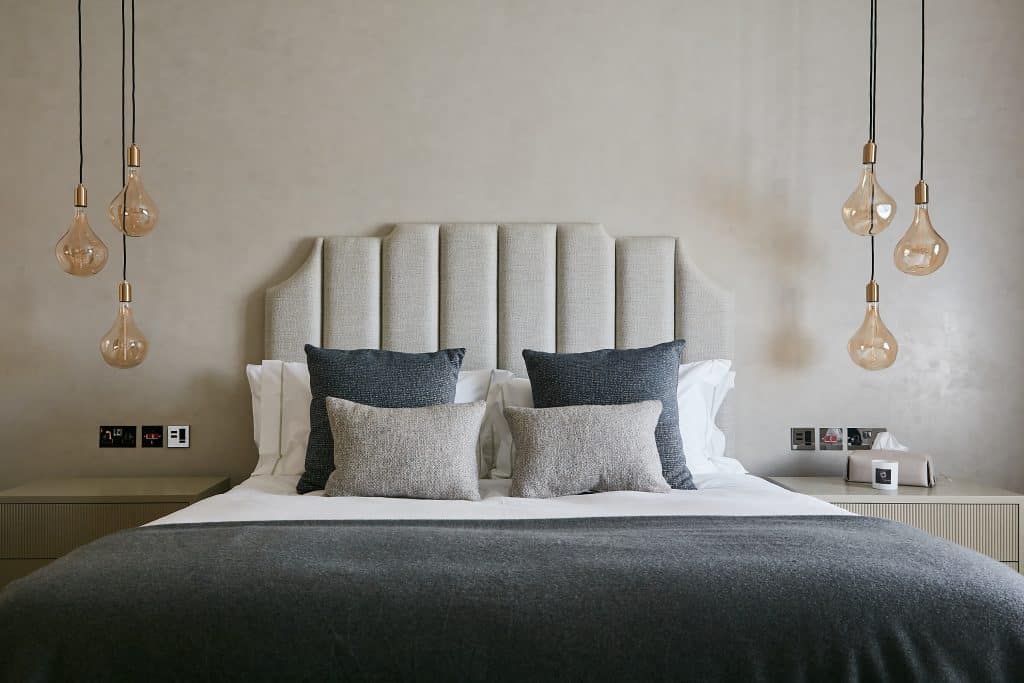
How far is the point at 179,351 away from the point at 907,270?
2.66m

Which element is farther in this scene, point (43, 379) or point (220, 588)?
point (43, 379)

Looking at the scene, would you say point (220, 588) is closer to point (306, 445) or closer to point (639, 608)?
point (639, 608)

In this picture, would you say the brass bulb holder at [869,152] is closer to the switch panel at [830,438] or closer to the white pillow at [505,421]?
the switch panel at [830,438]

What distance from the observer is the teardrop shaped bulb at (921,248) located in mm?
2740

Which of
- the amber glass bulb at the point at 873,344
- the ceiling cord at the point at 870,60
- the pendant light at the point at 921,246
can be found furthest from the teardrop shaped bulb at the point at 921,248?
the ceiling cord at the point at 870,60

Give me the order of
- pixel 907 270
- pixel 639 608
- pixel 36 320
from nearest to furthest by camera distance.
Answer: pixel 639 608
pixel 907 270
pixel 36 320

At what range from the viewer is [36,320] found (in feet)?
9.80

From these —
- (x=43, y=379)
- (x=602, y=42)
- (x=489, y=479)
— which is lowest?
(x=489, y=479)

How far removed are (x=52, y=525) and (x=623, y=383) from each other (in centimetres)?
191

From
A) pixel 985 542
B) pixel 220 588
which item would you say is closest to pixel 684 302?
pixel 985 542

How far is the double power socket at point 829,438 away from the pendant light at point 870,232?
0.31 meters

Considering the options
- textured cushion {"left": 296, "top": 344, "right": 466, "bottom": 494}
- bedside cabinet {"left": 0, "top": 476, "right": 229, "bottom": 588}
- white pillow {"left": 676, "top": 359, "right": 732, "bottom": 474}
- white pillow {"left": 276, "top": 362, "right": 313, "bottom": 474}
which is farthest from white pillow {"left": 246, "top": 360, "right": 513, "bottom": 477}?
white pillow {"left": 676, "top": 359, "right": 732, "bottom": 474}

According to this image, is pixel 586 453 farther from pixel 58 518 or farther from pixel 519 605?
pixel 58 518

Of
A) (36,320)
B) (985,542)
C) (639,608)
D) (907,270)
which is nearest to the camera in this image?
(639,608)
